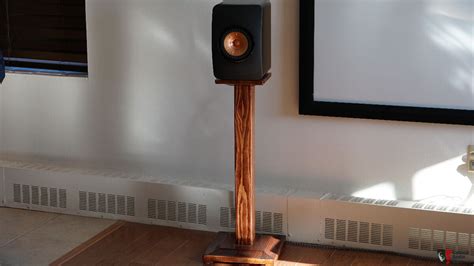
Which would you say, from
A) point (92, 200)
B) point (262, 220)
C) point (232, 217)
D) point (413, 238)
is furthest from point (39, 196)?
point (413, 238)

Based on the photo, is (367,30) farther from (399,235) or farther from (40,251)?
(40,251)

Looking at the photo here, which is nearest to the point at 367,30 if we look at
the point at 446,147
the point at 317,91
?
the point at 317,91

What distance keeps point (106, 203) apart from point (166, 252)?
62 centimetres

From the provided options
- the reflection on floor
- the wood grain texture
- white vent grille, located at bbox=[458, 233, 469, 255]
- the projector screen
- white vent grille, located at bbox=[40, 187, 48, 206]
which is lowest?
the reflection on floor

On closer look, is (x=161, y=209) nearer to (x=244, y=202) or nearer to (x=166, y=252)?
(x=166, y=252)

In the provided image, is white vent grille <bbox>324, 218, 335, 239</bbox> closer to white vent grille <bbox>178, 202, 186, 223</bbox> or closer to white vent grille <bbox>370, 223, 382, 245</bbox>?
white vent grille <bbox>370, 223, 382, 245</bbox>

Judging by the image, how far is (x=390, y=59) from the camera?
167 inches

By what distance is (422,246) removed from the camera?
4289 millimetres

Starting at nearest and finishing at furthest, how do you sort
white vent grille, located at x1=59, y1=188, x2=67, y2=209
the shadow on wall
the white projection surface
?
1. the white projection surface
2. the shadow on wall
3. white vent grille, located at x1=59, y1=188, x2=67, y2=209

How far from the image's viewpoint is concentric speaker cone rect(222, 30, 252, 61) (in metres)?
4.00

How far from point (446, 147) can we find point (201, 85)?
4.25ft

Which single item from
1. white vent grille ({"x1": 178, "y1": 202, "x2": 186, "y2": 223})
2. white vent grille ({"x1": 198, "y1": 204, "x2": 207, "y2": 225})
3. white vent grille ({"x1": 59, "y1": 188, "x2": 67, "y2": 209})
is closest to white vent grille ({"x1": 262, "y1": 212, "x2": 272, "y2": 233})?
white vent grille ({"x1": 198, "y1": 204, "x2": 207, "y2": 225})

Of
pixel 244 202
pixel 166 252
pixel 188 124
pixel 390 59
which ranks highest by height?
pixel 390 59

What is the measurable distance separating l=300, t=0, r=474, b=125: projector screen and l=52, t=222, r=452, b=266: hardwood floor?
686mm
